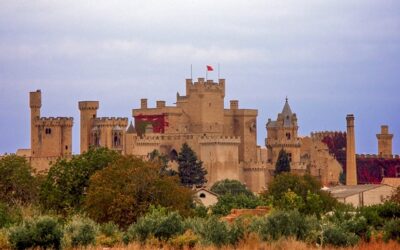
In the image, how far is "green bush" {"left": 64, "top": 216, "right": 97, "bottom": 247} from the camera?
41.3 m

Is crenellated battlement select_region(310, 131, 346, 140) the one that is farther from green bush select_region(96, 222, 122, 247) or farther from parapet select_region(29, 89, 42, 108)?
green bush select_region(96, 222, 122, 247)

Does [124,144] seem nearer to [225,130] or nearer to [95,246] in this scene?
[225,130]

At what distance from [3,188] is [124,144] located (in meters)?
46.2

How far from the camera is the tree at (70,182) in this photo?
212 ft

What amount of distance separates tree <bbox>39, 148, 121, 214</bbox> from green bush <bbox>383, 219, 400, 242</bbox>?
20737 mm

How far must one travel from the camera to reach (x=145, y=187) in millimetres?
57312

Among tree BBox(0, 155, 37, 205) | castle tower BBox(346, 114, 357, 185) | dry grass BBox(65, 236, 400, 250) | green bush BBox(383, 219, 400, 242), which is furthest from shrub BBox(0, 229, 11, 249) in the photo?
castle tower BBox(346, 114, 357, 185)

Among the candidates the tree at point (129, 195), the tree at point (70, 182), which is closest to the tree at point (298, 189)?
the tree at point (70, 182)

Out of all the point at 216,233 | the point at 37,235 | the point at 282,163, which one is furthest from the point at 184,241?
the point at 282,163

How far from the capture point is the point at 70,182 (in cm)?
6569

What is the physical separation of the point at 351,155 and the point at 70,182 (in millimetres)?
61108

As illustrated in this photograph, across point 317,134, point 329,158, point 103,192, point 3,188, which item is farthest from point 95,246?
point 317,134

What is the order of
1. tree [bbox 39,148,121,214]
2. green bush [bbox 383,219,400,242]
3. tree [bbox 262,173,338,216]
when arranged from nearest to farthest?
green bush [bbox 383,219,400,242] → tree [bbox 39,148,121,214] → tree [bbox 262,173,338,216]

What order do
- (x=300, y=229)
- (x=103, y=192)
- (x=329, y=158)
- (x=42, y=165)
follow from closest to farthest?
(x=300, y=229)
(x=103, y=192)
(x=42, y=165)
(x=329, y=158)
